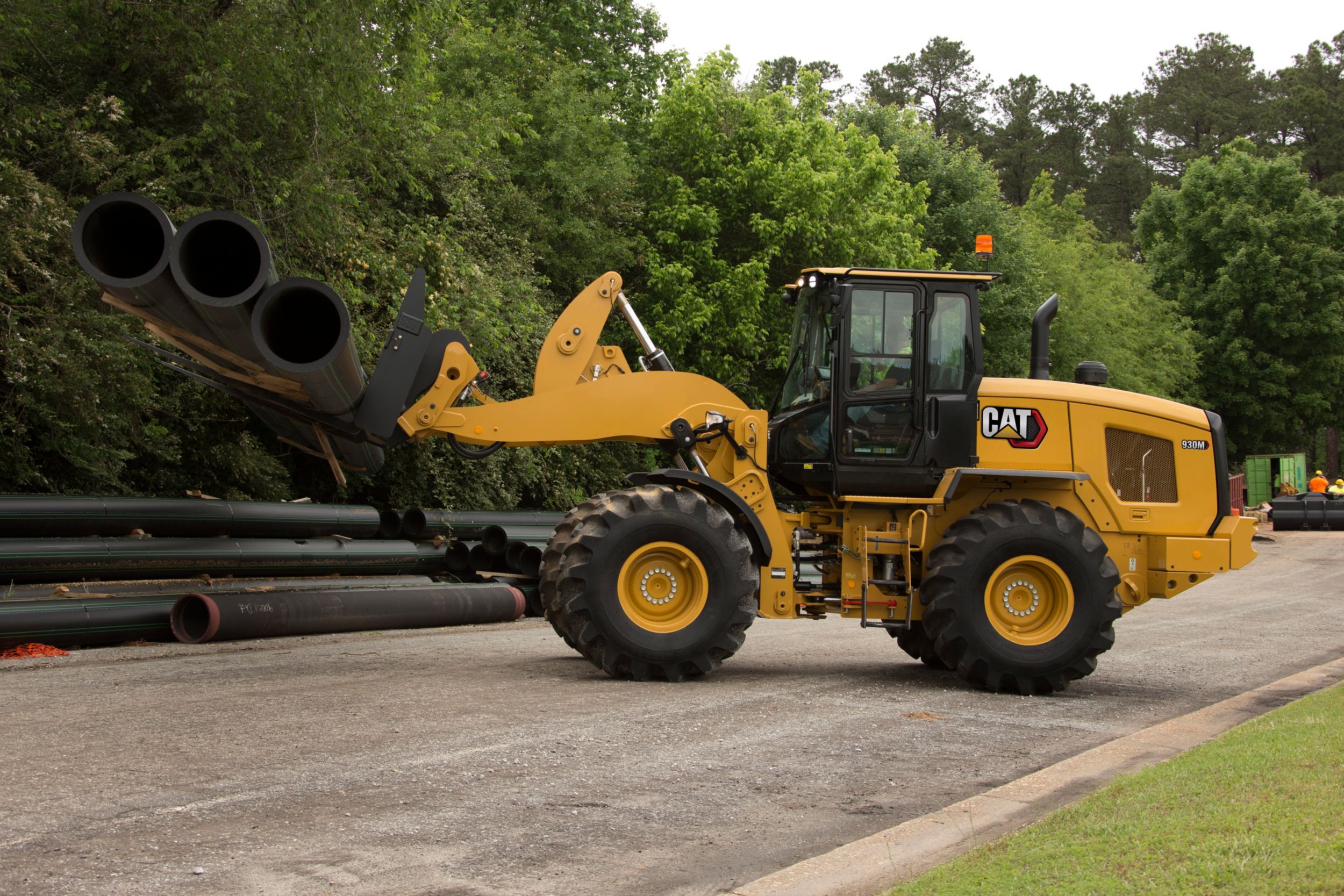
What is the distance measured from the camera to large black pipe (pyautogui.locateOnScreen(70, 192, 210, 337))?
8.55m

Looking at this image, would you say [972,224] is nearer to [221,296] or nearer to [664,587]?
[664,587]

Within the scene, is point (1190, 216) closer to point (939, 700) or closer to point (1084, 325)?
point (1084, 325)

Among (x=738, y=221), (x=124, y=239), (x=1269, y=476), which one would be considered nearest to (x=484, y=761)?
(x=124, y=239)

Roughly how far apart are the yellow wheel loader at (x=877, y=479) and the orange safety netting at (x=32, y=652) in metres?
3.34

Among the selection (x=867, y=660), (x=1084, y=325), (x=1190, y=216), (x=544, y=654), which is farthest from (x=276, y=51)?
(x=1190, y=216)

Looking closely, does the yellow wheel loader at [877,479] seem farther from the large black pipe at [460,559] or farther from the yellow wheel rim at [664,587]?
the large black pipe at [460,559]

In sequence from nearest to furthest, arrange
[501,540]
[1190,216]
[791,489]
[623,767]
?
[623,767], [791,489], [501,540], [1190,216]

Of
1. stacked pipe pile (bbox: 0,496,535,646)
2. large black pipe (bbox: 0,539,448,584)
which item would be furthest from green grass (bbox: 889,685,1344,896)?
large black pipe (bbox: 0,539,448,584)

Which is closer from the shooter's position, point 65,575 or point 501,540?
point 65,575

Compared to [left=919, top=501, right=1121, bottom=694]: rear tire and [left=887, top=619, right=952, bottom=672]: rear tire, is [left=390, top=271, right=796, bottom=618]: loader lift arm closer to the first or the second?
[left=919, top=501, right=1121, bottom=694]: rear tire

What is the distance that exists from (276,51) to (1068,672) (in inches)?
433

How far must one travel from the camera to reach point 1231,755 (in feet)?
21.8

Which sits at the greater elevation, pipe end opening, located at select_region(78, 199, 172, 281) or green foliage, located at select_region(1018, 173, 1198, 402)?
green foliage, located at select_region(1018, 173, 1198, 402)

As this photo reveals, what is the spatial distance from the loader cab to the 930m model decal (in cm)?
15
